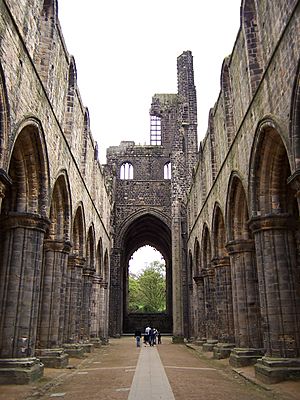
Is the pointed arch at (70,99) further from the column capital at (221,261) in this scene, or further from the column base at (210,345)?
the column base at (210,345)

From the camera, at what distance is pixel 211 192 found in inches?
666

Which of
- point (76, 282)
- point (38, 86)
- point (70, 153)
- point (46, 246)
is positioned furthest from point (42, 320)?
point (38, 86)

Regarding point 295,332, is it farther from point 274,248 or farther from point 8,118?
point 8,118

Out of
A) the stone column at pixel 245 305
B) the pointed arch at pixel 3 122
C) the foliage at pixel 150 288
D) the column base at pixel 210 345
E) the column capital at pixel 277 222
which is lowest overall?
the column base at pixel 210 345

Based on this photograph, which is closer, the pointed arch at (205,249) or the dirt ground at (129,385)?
the dirt ground at (129,385)

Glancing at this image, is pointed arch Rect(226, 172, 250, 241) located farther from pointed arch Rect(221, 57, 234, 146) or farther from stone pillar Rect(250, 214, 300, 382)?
stone pillar Rect(250, 214, 300, 382)

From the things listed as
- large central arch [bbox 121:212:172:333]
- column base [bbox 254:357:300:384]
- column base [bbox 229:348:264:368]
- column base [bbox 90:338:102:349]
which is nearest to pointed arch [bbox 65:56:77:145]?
column base [bbox 229:348:264:368]

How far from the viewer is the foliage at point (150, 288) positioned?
54.7m

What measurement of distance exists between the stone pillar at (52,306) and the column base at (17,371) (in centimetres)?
288

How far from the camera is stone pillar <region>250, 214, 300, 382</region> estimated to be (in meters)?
8.50

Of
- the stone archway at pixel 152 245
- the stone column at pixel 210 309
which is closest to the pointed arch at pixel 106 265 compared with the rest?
the stone archway at pixel 152 245

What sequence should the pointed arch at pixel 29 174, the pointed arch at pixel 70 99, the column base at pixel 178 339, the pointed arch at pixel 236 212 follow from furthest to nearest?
the column base at pixel 178 339 < the pointed arch at pixel 70 99 < the pointed arch at pixel 236 212 < the pointed arch at pixel 29 174

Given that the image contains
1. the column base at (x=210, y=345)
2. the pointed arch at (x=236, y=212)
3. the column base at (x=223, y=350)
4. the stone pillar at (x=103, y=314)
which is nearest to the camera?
the pointed arch at (x=236, y=212)

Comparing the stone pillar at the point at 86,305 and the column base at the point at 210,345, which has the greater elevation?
the stone pillar at the point at 86,305
